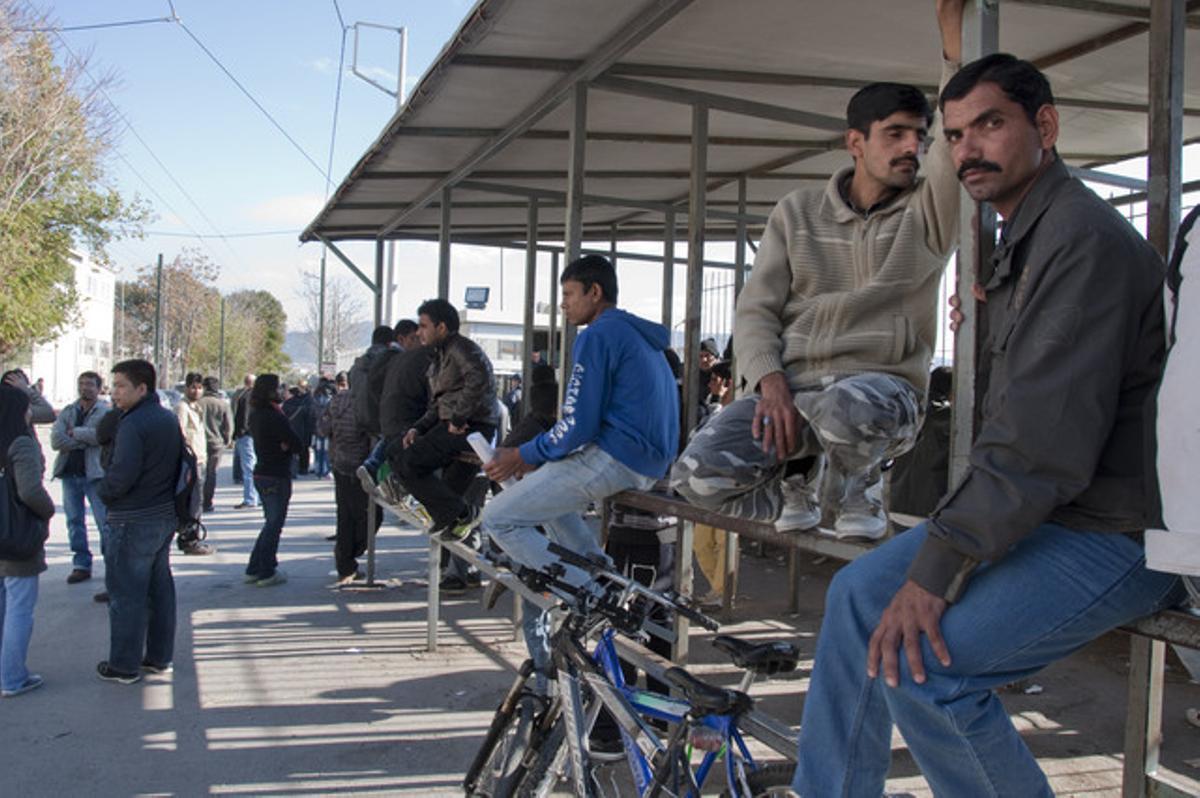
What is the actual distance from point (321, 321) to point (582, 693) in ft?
104

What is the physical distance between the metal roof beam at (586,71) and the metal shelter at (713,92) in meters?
0.01

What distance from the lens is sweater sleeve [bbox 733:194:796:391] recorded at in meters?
2.99

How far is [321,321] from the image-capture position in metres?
33.4

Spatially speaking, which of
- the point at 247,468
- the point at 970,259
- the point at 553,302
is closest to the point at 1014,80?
the point at 970,259

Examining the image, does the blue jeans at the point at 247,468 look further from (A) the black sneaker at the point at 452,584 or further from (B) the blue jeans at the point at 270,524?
(A) the black sneaker at the point at 452,584

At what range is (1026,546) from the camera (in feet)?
5.80

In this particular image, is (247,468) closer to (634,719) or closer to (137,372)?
(137,372)

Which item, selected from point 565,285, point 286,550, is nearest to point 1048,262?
point 565,285

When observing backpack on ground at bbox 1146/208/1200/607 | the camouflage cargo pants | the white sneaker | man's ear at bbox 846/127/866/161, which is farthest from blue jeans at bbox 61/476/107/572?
backpack on ground at bbox 1146/208/1200/607

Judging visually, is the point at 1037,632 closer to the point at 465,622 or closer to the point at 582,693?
the point at 582,693

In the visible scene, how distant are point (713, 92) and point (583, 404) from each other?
11.2ft

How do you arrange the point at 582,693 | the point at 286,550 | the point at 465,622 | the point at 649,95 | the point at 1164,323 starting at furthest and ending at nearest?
the point at 286,550
the point at 465,622
the point at 649,95
the point at 582,693
the point at 1164,323

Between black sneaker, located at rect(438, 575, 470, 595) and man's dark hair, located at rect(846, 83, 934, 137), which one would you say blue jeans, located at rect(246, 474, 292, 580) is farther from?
man's dark hair, located at rect(846, 83, 934, 137)

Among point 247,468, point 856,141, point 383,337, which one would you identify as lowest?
point 247,468
